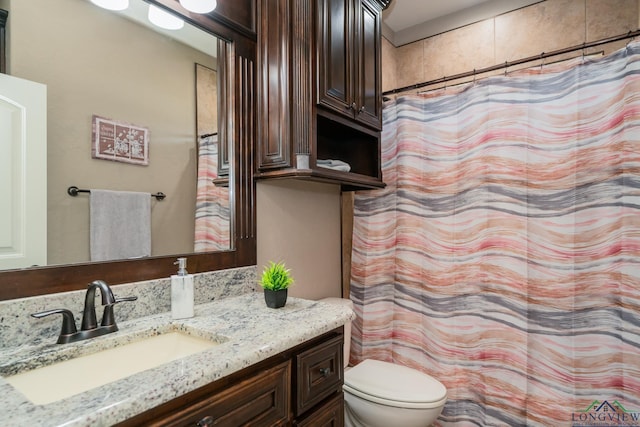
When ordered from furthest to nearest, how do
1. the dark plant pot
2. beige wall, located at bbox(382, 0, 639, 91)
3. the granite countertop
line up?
beige wall, located at bbox(382, 0, 639, 91) → the dark plant pot → the granite countertop

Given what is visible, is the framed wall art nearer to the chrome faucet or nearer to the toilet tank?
the chrome faucet

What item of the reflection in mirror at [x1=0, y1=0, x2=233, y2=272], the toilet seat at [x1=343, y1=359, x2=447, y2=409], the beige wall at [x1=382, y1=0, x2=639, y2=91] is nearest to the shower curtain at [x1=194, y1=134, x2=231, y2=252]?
the reflection in mirror at [x1=0, y1=0, x2=233, y2=272]

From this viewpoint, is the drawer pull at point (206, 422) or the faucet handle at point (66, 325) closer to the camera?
the drawer pull at point (206, 422)

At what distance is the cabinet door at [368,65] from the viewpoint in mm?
1711

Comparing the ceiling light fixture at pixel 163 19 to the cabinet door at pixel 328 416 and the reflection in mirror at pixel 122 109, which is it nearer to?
the reflection in mirror at pixel 122 109

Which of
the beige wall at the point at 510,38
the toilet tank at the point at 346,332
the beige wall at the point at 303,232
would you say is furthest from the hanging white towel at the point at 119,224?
the beige wall at the point at 510,38

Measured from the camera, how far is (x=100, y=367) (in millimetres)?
853

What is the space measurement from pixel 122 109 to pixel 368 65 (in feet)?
4.02

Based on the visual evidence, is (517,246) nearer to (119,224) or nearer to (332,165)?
(332,165)

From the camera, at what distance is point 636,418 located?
1.48m

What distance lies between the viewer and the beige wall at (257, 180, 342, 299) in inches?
63.9

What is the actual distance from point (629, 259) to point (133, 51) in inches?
85.7

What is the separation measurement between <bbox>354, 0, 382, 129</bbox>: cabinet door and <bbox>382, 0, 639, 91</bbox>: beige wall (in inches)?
27.9

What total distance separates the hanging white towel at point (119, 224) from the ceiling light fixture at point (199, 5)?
0.73 metres
